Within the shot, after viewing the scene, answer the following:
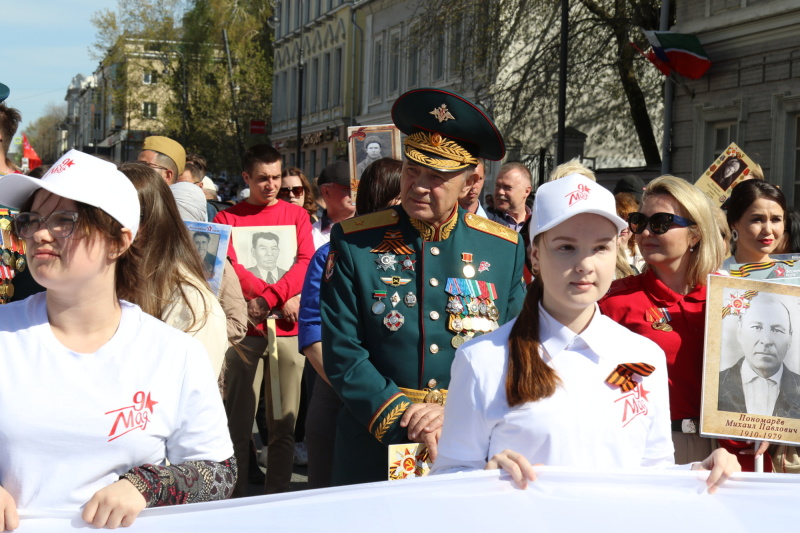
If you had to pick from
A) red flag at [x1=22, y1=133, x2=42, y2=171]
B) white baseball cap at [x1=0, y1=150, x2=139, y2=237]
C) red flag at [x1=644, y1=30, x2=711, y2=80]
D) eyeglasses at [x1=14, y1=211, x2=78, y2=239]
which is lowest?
eyeglasses at [x1=14, y1=211, x2=78, y2=239]

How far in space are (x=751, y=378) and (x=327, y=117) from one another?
47635mm

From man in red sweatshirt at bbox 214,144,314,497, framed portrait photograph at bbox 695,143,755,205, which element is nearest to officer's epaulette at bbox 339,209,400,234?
man in red sweatshirt at bbox 214,144,314,497

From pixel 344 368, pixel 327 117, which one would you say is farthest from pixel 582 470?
pixel 327 117

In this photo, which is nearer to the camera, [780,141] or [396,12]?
[780,141]

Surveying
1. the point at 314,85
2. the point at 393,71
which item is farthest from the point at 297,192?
the point at 314,85

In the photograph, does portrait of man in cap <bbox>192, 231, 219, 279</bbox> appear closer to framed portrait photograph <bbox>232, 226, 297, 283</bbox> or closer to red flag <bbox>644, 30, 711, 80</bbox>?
framed portrait photograph <bbox>232, 226, 297, 283</bbox>

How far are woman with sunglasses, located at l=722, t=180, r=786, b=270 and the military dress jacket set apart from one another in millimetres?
1799

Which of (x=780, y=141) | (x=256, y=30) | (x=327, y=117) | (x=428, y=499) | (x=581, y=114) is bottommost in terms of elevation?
(x=428, y=499)

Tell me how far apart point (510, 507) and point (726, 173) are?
5.00 m

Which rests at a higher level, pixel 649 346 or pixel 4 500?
pixel 649 346

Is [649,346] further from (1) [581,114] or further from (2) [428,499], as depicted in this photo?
(1) [581,114]

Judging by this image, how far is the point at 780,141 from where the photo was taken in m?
17.7

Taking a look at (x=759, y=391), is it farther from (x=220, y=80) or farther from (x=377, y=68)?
(x=220, y=80)

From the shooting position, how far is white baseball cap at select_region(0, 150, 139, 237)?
100 inches
